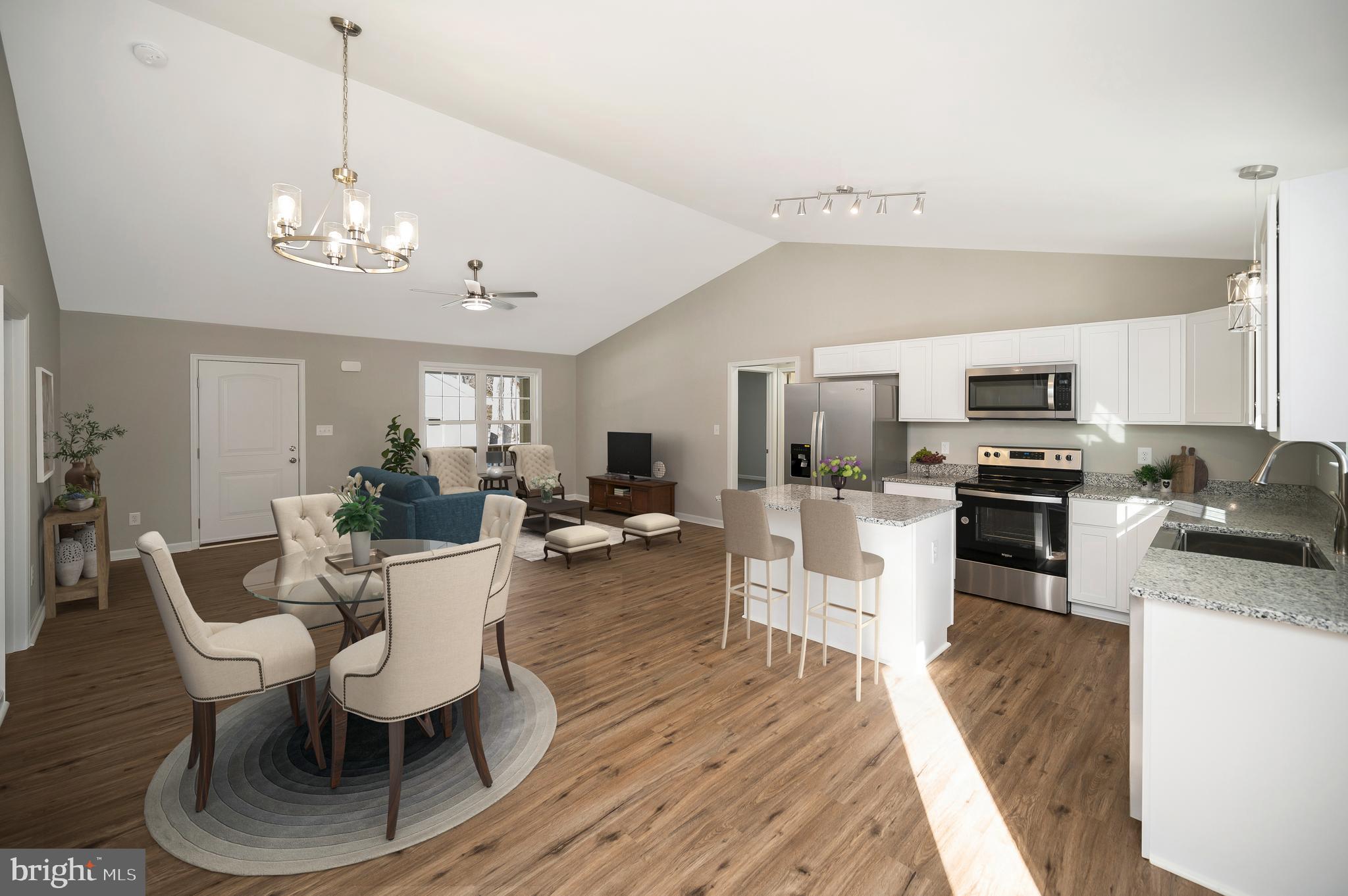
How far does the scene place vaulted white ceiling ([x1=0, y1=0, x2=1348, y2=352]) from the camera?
→ 192 cm

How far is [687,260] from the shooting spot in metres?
6.79

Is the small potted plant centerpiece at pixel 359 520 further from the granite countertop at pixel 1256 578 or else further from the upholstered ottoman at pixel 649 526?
the upholstered ottoman at pixel 649 526

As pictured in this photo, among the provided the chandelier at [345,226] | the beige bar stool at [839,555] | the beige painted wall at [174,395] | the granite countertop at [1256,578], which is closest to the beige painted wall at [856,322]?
the granite countertop at [1256,578]

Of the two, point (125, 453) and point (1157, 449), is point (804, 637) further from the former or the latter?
point (125, 453)

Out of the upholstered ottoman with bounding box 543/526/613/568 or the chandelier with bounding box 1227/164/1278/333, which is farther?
the upholstered ottoman with bounding box 543/526/613/568

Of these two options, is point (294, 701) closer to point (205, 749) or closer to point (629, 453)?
point (205, 749)

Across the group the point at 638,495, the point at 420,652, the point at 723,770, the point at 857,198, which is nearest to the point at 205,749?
the point at 420,652

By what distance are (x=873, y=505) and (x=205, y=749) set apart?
10.8ft

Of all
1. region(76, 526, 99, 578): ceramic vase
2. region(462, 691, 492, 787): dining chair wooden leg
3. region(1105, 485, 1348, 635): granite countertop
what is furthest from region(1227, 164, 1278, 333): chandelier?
region(76, 526, 99, 578): ceramic vase

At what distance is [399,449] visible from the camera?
7332 mm

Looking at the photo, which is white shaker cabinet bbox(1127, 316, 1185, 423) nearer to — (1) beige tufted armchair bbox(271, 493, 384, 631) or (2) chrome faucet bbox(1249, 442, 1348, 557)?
(2) chrome faucet bbox(1249, 442, 1348, 557)

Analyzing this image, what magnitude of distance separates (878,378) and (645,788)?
4302mm

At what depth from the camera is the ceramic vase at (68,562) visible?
4.35 m

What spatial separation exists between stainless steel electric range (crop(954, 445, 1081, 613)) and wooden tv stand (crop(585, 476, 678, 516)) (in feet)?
12.8
